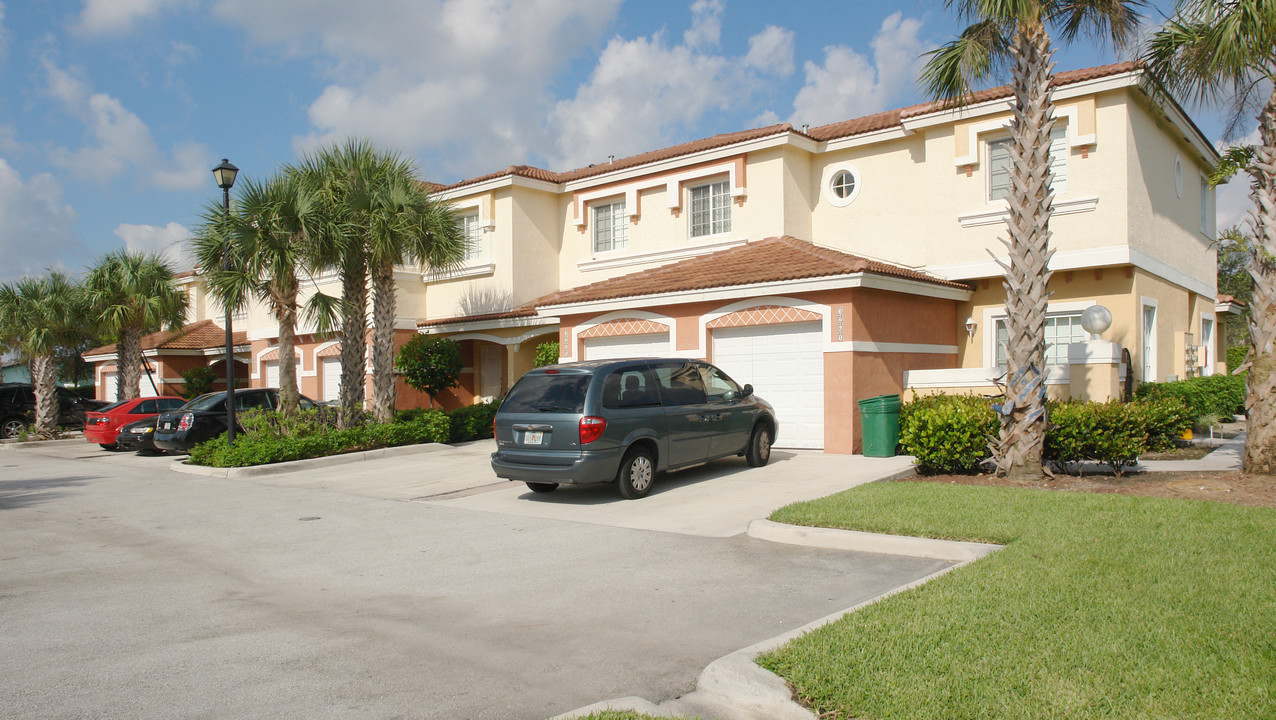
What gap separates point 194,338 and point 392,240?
2099cm

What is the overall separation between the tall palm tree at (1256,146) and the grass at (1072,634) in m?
3.30

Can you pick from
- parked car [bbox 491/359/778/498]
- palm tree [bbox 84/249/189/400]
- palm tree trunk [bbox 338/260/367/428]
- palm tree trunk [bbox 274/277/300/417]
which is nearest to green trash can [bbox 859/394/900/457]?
parked car [bbox 491/359/778/498]

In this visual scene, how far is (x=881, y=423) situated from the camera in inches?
548

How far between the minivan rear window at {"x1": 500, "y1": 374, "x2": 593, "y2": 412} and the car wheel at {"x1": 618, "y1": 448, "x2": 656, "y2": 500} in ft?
3.27

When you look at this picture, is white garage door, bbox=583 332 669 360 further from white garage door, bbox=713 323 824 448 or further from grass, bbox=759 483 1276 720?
grass, bbox=759 483 1276 720

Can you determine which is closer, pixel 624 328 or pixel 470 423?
pixel 624 328

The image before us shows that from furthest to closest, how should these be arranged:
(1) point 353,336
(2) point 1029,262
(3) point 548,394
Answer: (1) point 353,336, (3) point 548,394, (2) point 1029,262

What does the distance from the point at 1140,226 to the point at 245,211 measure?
1720 cm

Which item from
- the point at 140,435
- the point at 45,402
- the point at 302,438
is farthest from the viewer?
the point at 45,402

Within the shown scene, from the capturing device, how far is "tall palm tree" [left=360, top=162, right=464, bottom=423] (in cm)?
1770

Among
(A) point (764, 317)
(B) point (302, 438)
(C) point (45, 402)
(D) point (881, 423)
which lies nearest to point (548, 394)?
(A) point (764, 317)

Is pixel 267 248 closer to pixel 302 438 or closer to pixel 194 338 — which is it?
pixel 302 438

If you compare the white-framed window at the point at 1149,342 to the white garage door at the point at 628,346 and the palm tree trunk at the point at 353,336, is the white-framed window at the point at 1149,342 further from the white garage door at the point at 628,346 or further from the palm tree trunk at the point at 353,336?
the palm tree trunk at the point at 353,336

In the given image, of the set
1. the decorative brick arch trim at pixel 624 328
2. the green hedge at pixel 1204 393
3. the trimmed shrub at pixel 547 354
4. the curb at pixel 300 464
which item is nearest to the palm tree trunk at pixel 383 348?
the curb at pixel 300 464
